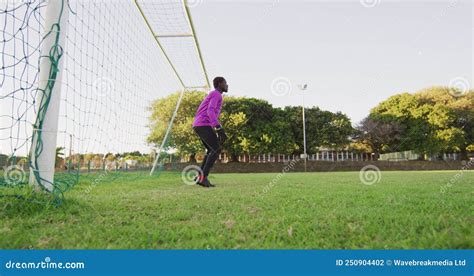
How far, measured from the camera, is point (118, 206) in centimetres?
298

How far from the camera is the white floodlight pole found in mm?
2820

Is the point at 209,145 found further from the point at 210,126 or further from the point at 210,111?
the point at 210,111

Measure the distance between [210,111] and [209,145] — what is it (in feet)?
1.91

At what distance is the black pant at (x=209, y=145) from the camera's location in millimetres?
5234

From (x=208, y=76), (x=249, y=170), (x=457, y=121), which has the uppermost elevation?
(x=457, y=121)

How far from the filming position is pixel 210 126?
5324 millimetres

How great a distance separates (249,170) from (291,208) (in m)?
23.1

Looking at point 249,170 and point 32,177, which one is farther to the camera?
point 249,170

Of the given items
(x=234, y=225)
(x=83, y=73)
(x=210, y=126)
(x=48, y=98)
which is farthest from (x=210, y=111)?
(x=234, y=225)

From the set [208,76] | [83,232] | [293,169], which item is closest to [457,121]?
[293,169]

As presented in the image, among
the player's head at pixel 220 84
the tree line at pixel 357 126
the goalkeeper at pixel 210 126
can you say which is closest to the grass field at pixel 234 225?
the goalkeeper at pixel 210 126

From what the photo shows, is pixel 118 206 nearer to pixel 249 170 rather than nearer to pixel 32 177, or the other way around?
pixel 32 177

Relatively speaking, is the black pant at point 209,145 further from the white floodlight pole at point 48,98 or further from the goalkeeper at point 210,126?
the white floodlight pole at point 48,98

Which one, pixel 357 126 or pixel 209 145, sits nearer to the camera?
pixel 209 145
